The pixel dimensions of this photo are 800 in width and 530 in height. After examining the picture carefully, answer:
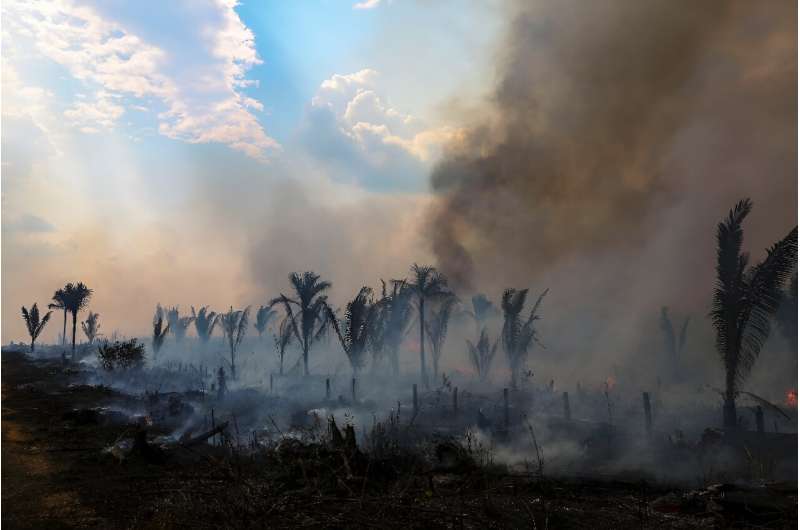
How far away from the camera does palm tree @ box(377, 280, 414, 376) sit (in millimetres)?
36344

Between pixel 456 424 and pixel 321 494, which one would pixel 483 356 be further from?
pixel 321 494

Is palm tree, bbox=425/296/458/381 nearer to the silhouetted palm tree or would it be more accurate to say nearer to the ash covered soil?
the silhouetted palm tree

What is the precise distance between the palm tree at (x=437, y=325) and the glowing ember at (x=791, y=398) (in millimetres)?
20605

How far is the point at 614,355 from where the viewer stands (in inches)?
1795

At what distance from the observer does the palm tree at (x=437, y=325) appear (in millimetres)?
38259

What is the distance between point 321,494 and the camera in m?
10.1

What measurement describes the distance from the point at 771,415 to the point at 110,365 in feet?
130

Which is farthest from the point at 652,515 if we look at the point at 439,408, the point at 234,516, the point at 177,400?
the point at 177,400

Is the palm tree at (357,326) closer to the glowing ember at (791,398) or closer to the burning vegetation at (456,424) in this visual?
the burning vegetation at (456,424)

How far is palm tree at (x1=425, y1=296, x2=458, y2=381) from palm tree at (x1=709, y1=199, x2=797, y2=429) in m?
21.6

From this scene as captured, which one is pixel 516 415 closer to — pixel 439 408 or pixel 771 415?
pixel 439 408

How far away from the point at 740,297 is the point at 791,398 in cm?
1839

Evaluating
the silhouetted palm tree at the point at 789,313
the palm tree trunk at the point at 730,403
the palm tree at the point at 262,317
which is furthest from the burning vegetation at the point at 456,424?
the palm tree at the point at 262,317

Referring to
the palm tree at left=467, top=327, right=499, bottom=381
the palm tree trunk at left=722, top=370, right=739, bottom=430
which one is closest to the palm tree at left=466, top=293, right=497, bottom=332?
the palm tree at left=467, top=327, right=499, bottom=381
